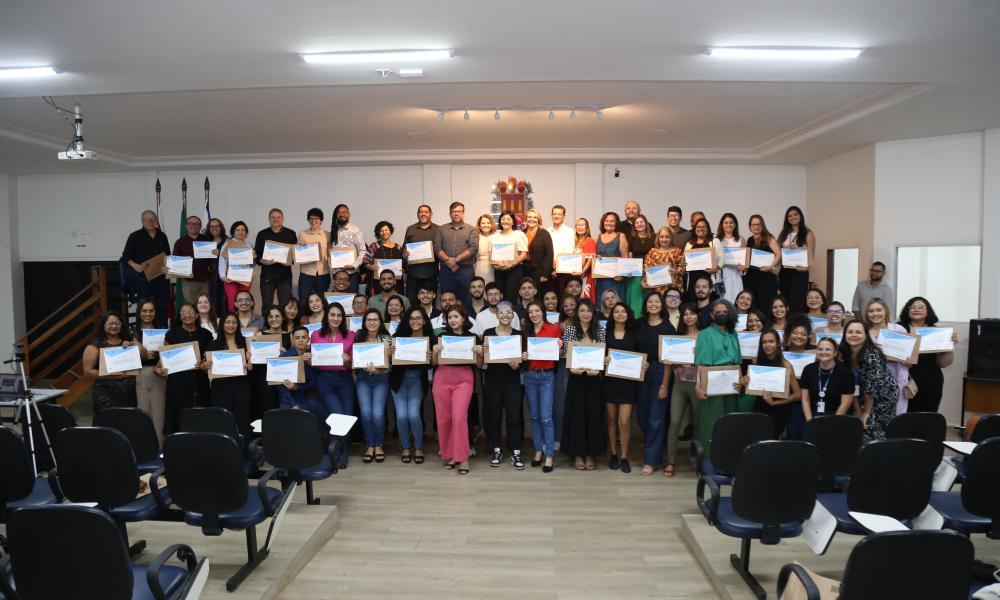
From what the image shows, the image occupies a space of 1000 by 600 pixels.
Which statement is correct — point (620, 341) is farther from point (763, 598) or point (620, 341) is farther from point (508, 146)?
point (508, 146)

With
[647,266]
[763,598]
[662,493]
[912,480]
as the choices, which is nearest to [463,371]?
[662,493]

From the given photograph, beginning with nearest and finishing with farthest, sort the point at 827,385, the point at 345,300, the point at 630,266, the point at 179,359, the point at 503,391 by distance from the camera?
the point at 827,385 < the point at 179,359 < the point at 503,391 < the point at 345,300 < the point at 630,266

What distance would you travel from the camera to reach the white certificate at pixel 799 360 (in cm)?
538

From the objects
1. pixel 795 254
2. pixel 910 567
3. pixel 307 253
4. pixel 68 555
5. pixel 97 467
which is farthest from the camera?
pixel 307 253

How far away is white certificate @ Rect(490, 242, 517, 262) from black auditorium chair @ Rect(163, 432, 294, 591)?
4610 millimetres

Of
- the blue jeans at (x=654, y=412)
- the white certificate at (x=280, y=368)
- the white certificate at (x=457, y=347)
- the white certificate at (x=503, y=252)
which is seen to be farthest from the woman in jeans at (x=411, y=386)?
the blue jeans at (x=654, y=412)

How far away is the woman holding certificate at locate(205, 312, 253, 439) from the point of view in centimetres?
580

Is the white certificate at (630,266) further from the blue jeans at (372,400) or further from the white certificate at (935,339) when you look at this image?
the blue jeans at (372,400)

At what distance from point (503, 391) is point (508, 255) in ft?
6.86

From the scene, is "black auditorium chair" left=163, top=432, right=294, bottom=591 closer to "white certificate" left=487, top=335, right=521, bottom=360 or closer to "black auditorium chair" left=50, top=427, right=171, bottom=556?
"black auditorium chair" left=50, top=427, right=171, bottom=556

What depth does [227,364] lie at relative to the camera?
580cm

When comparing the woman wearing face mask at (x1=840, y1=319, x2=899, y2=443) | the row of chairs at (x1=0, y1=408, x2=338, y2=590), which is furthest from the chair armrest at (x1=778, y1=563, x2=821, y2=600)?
the row of chairs at (x1=0, y1=408, x2=338, y2=590)

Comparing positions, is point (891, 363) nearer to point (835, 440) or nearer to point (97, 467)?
point (835, 440)

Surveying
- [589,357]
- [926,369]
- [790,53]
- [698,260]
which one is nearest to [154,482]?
[589,357]
